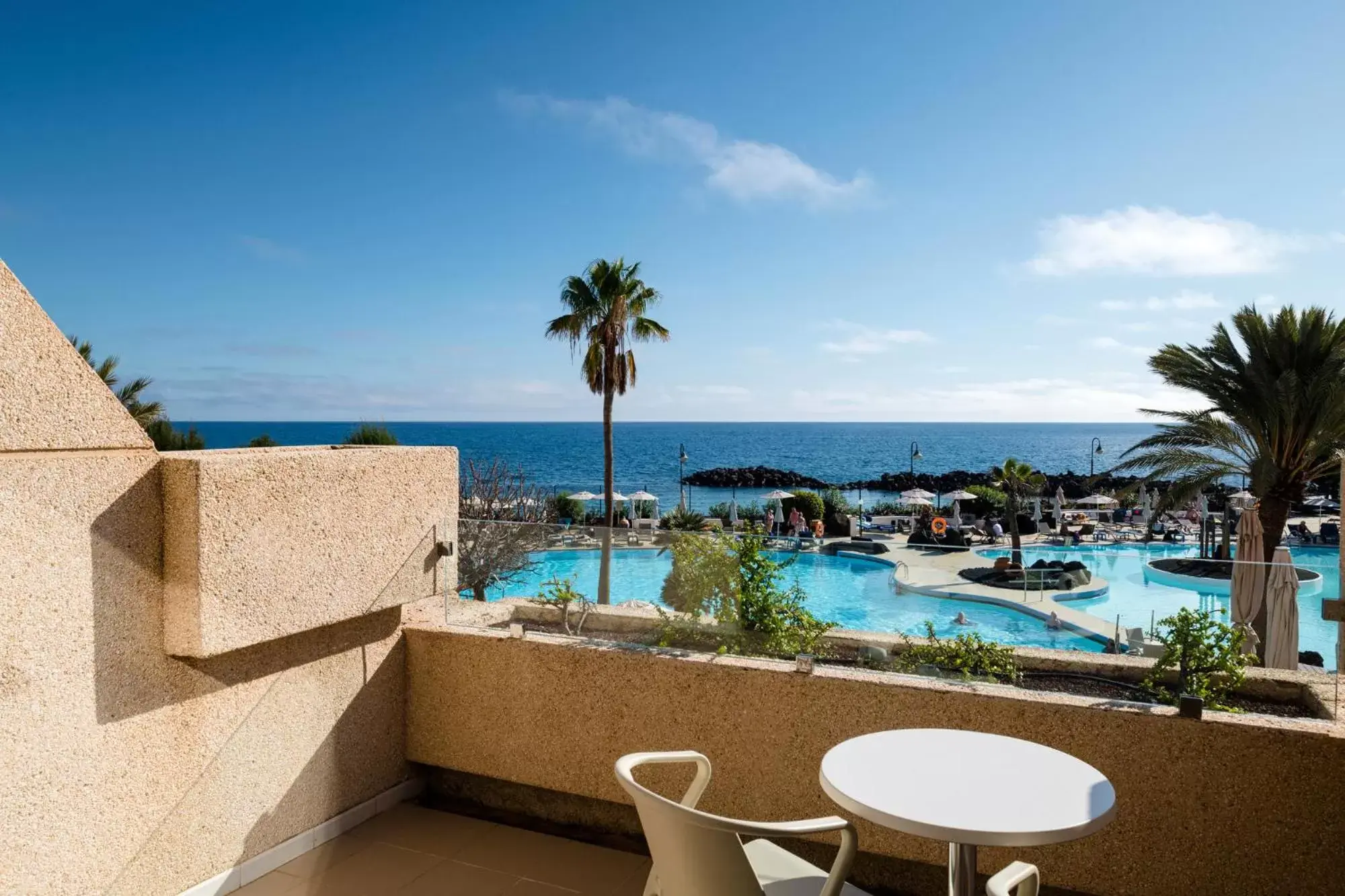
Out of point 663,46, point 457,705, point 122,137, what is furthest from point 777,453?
point 457,705

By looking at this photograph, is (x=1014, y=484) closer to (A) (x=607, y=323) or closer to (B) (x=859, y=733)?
(A) (x=607, y=323)

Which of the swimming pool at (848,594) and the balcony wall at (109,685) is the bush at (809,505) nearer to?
the swimming pool at (848,594)

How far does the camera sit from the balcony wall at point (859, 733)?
7.87 feet

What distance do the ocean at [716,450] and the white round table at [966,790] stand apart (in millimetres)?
38602

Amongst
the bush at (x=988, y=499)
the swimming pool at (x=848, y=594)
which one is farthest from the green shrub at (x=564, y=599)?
the bush at (x=988, y=499)

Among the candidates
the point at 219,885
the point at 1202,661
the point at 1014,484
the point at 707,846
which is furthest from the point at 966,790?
the point at 1014,484

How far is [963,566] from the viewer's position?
2.99 m

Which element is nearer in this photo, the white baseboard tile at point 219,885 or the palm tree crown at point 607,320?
the white baseboard tile at point 219,885

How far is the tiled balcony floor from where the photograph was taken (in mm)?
2951

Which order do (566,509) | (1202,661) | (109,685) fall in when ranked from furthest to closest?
(566,509) < (1202,661) < (109,685)

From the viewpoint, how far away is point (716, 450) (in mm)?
92062

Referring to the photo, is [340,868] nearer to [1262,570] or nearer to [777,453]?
[1262,570]

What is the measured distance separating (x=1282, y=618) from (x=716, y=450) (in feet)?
293

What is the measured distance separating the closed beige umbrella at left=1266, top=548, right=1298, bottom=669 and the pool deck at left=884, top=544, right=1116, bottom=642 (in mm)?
475
